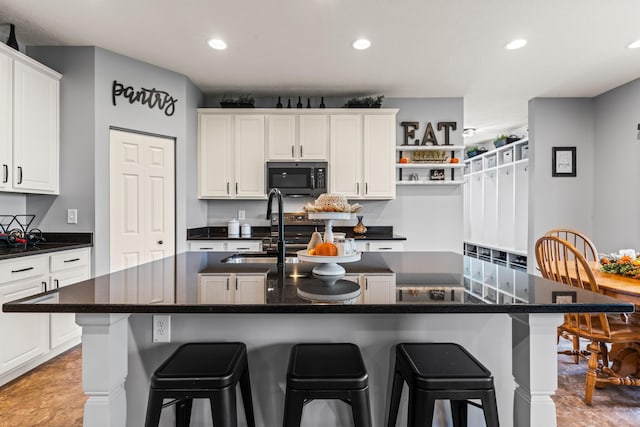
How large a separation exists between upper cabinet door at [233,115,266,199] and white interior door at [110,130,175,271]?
0.76m

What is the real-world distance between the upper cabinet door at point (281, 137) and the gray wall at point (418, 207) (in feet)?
1.87

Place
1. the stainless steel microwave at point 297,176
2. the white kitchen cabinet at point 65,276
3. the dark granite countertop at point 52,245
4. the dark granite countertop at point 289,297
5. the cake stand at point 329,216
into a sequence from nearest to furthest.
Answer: the dark granite countertop at point 289,297
the cake stand at point 329,216
the dark granite countertop at point 52,245
the white kitchen cabinet at point 65,276
the stainless steel microwave at point 297,176

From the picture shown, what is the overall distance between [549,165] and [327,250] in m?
4.47

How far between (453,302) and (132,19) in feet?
10.3

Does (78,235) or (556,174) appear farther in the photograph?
(556,174)

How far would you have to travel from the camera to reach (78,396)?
230cm

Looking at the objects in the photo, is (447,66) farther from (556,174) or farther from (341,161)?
(556,174)

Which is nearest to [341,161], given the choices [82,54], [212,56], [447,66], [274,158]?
[274,158]

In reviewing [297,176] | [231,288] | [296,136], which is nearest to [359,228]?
[297,176]

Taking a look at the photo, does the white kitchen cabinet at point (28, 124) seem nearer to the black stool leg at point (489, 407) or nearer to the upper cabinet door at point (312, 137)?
the upper cabinet door at point (312, 137)

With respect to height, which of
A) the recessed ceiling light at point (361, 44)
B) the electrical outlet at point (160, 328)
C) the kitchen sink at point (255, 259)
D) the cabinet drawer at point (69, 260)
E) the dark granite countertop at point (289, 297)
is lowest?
the electrical outlet at point (160, 328)

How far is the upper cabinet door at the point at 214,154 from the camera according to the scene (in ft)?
13.7

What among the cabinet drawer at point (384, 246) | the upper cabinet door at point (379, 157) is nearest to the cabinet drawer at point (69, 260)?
the cabinet drawer at point (384, 246)

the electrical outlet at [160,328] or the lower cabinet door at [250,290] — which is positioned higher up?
the lower cabinet door at [250,290]
